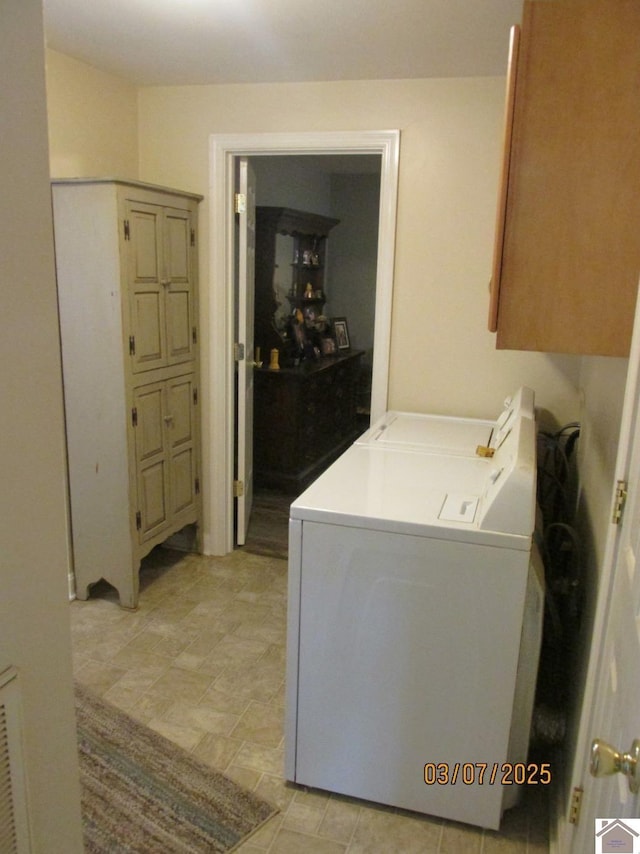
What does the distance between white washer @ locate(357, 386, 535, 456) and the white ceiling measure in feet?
4.29

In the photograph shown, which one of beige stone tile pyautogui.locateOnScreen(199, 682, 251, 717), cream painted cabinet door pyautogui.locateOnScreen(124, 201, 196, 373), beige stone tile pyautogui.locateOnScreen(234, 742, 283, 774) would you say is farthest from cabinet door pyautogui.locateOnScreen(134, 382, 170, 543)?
beige stone tile pyautogui.locateOnScreen(234, 742, 283, 774)

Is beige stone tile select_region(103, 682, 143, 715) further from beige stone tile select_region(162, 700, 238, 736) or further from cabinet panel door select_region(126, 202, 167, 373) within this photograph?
cabinet panel door select_region(126, 202, 167, 373)

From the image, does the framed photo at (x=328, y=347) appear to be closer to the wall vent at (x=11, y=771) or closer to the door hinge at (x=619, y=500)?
the door hinge at (x=619, y=500)

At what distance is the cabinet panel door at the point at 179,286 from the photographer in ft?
9.92

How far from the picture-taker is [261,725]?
7.47ft

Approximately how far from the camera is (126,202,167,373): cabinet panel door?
9.09ft

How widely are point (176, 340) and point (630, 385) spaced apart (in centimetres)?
229

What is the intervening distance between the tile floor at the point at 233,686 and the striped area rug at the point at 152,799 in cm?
5

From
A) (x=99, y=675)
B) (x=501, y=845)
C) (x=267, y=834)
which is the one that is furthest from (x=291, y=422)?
(x=501, y=845)

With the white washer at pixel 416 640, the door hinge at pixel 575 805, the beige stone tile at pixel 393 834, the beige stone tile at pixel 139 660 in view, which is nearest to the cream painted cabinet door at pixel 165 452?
the beige stone tile at pixel 139 660

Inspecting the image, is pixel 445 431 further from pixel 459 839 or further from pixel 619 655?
pixel 619 655

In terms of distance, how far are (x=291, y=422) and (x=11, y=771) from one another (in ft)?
11.0

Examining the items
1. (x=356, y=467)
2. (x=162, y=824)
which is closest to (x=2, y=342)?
(x=356, y=467)
